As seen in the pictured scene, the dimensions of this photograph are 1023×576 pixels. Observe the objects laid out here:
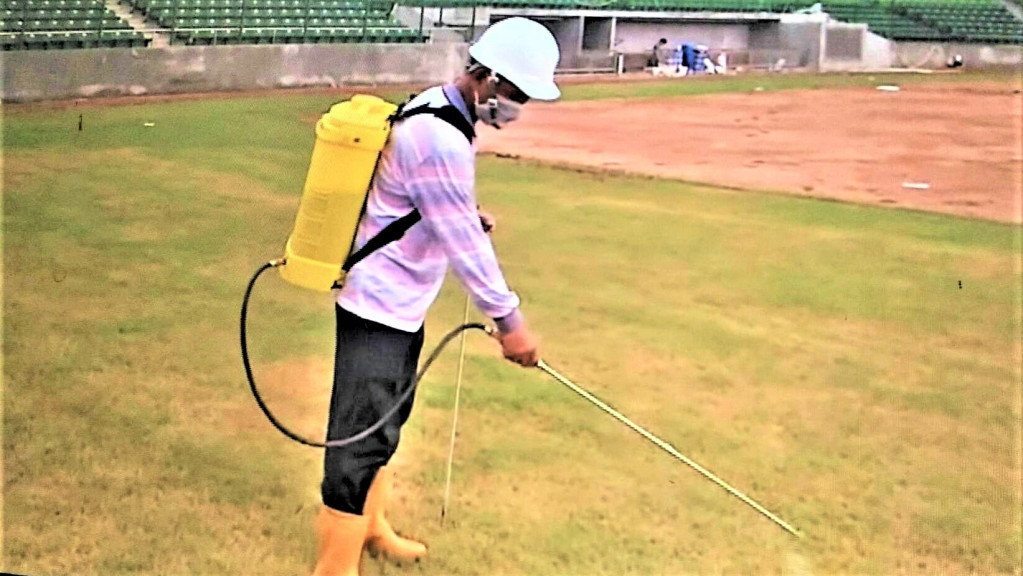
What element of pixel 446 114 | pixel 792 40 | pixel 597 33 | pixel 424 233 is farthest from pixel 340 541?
pixel 792 40

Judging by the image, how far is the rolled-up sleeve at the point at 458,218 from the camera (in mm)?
2725

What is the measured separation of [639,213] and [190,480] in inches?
219

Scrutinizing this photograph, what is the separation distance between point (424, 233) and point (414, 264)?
0.29 feet

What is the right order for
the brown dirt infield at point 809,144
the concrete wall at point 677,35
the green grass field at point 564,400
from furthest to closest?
1. the concrete wall at point 677,35
2. the brown dirt infield at point 809,144
3. the green grass field at point 564,400

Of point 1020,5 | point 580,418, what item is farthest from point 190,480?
point 1020,5

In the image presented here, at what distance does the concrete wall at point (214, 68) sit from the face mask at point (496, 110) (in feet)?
36.5

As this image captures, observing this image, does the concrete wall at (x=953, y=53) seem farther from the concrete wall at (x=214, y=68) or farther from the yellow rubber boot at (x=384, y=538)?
the yellow rubber boot at (x=384, y=538)

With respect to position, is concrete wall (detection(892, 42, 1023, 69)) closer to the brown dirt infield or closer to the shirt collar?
the brown dirt infield

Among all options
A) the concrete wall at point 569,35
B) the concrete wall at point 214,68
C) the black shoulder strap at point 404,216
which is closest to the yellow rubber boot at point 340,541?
the black shoulder strap at point 404,216

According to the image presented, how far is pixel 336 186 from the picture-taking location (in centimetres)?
282

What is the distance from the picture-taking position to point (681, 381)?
5.11m

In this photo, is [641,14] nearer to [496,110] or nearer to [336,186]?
[496,110]

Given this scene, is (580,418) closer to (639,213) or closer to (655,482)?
(655,482)

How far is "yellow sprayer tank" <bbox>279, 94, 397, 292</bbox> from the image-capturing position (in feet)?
9.14
